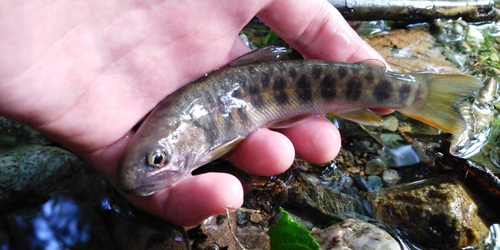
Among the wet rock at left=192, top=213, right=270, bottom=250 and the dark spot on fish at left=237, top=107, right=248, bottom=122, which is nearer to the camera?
the wet rock at left=192, top=213, right=270, bottom=250

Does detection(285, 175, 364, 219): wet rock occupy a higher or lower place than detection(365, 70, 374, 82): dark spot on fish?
lower

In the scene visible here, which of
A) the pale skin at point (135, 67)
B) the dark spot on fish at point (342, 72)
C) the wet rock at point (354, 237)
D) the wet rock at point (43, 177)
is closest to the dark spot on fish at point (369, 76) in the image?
the dark spot on fish at point (342, 72)

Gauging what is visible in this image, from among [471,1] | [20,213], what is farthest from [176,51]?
[471,1]

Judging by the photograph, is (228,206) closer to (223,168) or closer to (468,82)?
(223,168)

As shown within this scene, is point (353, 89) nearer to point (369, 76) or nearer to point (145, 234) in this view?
point (369, 76)

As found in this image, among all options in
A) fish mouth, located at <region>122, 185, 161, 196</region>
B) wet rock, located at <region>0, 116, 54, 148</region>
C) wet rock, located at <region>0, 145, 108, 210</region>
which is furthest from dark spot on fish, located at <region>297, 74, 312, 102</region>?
wet rock, located at <region>0, 116, 54, 148</region>

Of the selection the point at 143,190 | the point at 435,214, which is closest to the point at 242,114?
the point at 143,190

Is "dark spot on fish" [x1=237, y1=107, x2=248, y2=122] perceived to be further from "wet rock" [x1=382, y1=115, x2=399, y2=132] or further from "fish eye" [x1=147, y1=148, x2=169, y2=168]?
"wet rock" [x1=382, y1=115, x2=399, y2=132]
